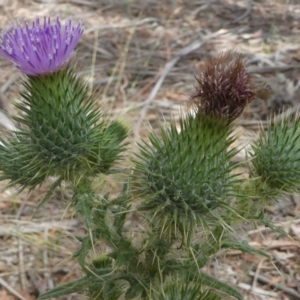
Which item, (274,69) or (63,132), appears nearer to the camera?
(63,132)

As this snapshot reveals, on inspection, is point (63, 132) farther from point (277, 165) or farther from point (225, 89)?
point (277, 165)

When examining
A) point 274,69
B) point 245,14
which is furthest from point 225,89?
point 245,14

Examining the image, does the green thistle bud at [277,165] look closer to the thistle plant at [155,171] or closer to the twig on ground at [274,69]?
the thistle plant at [155,171]

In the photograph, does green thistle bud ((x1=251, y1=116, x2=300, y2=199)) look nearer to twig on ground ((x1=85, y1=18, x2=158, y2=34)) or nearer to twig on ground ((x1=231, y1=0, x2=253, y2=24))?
twig on ground ((x1=85, y1=18, x2=158, y2=34))

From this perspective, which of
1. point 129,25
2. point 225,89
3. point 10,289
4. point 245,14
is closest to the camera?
point 225,89

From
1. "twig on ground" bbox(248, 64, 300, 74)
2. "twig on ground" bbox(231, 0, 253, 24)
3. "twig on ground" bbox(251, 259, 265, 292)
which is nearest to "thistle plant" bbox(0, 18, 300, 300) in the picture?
"twig on ground" bbox(251, 259, 265, 292)

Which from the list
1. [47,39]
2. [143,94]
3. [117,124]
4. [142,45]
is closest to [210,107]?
[117,124]

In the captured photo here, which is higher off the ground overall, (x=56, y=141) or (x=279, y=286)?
(x=56, y=141)

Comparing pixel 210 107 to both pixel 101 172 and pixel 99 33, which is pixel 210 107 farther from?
pixel 99 33
